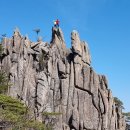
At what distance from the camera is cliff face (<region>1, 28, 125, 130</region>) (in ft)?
183

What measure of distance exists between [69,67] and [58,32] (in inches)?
233

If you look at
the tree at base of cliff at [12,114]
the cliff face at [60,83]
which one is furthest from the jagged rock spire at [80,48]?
the tree at base of cliff at [12,114]

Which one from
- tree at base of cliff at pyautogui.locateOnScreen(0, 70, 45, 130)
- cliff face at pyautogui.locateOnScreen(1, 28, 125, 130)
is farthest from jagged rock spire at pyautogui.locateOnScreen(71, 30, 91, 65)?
tree at base of cliff at pyautogui.locateOnScreen(0, 70, 45, 130)

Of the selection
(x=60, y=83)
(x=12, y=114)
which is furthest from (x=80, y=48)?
(x=12, y=114)

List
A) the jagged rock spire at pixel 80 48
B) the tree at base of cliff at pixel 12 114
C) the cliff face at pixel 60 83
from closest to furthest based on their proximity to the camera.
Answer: the tree at base of cliff at pixel 12 114, the cliff face at pixel 60 83, the jagged rock spire at pixel 80 48

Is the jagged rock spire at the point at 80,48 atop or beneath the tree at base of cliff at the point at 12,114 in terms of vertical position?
atop

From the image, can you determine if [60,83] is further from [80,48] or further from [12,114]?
[12,114]

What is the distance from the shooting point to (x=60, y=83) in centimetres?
5800

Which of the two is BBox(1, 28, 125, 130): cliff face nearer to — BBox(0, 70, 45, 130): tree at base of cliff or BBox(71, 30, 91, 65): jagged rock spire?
BBox(71, 30, 91, 65): jagged rock spire

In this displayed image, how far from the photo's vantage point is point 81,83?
58.5m

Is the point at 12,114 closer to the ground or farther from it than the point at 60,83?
closer to the ground

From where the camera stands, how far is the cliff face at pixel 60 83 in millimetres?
55812

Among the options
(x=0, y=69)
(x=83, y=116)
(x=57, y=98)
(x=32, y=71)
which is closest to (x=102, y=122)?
(x=83, y=116)

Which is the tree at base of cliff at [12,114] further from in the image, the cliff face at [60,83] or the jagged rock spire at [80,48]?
the jagged rock spire at [80,48]
